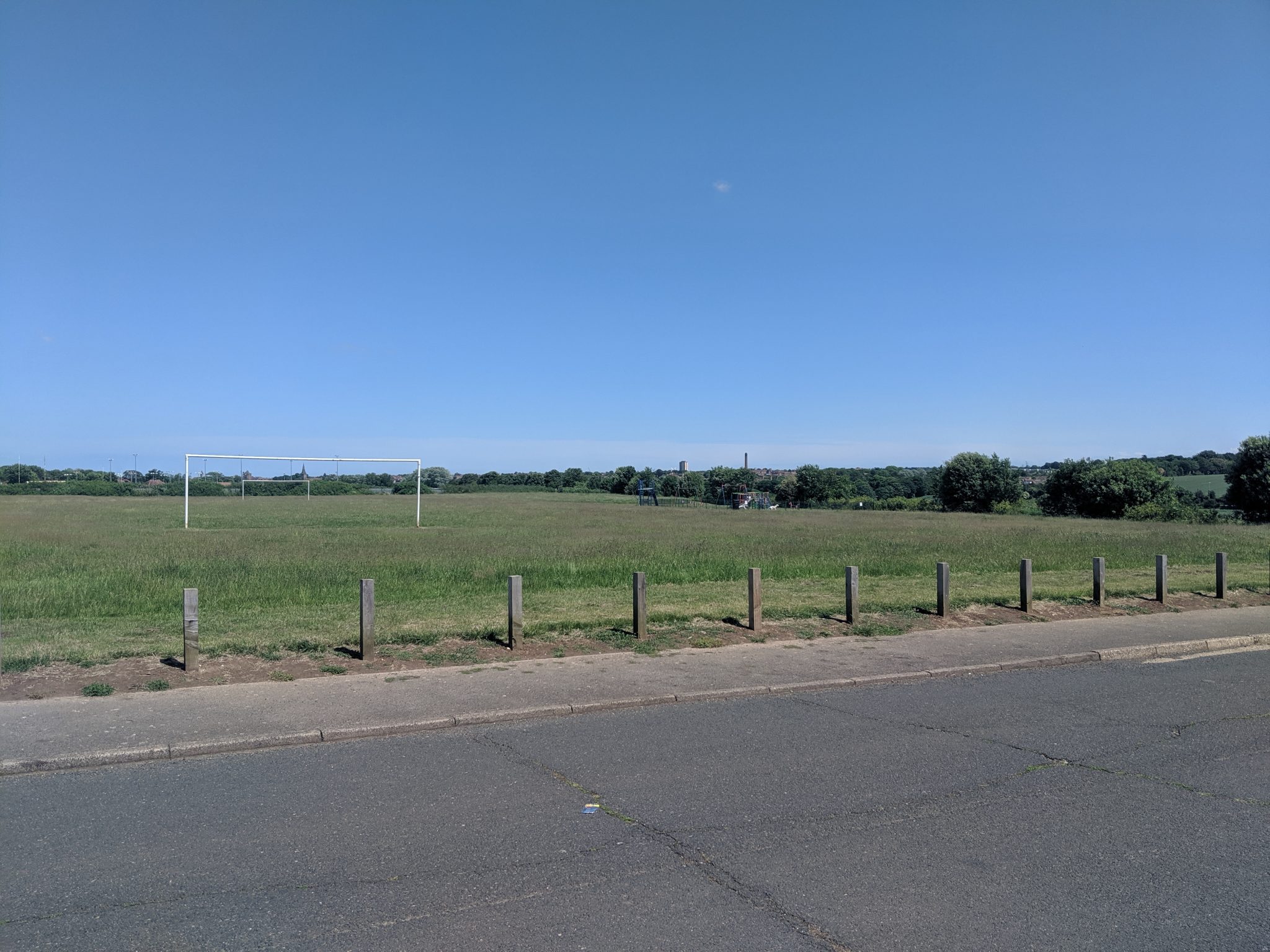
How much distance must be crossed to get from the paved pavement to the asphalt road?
1.61 ft

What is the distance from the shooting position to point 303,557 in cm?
2411

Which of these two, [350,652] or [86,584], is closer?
[350,652]

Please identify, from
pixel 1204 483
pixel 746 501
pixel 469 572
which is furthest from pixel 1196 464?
pixel 469 572

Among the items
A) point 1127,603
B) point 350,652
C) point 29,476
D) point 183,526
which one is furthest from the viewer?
point 29,476

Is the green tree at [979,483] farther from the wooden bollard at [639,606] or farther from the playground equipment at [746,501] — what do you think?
the wooden bollard at [639,606]

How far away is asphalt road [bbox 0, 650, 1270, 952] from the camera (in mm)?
4102

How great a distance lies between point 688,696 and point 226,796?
14.1 feet

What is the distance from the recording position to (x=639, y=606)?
11.9m

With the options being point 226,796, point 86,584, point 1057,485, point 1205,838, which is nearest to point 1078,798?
point 1205,838

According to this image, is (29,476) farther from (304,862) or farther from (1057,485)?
(304,862)

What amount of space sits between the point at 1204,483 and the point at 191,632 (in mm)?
128626

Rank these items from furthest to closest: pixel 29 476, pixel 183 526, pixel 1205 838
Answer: pixel 29 476 < pixel 183 526 < pixel 1205 838

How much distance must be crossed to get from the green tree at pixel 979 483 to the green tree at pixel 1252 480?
26.3 meters

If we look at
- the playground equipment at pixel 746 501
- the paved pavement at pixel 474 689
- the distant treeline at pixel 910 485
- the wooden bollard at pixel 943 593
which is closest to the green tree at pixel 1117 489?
the distant treeline at pixel 910 485
